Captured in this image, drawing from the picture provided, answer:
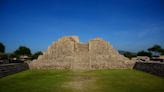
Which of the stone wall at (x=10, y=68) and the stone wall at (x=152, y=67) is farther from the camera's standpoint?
the stone wall at (x=152, y=67)

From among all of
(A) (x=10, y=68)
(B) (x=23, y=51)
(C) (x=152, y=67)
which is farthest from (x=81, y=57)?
(B) (x=23, y=51)

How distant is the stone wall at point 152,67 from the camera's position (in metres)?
18.1

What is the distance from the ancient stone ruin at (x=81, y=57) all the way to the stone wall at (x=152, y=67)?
2.51 metres

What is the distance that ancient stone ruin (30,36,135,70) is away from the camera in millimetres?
26172

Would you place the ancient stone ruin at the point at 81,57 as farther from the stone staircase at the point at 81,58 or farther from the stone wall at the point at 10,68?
the stone wall at the point at 10,68

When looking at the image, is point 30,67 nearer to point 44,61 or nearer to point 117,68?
point 44,61

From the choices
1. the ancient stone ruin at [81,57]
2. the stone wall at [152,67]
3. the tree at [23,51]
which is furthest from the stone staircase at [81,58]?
the tree at [23,51]

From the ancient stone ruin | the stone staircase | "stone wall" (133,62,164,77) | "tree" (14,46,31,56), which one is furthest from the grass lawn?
"tree" (14,46,31,56)

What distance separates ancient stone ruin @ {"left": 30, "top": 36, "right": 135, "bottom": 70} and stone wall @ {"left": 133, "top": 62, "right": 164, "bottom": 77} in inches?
98.8

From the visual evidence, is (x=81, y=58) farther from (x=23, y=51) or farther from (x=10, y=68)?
(x=23, y=51)

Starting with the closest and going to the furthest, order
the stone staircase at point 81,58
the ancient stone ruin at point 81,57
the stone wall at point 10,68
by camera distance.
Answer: the stone wall at point 10,68 → the stone staircase at point 81,58 → the ancient stone ruin at point 81,57

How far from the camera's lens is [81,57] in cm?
2812

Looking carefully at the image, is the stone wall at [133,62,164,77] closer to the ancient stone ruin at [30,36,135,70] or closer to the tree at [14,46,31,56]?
the ancient stone ruin at [30,36,135,70]

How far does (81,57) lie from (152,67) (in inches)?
440
